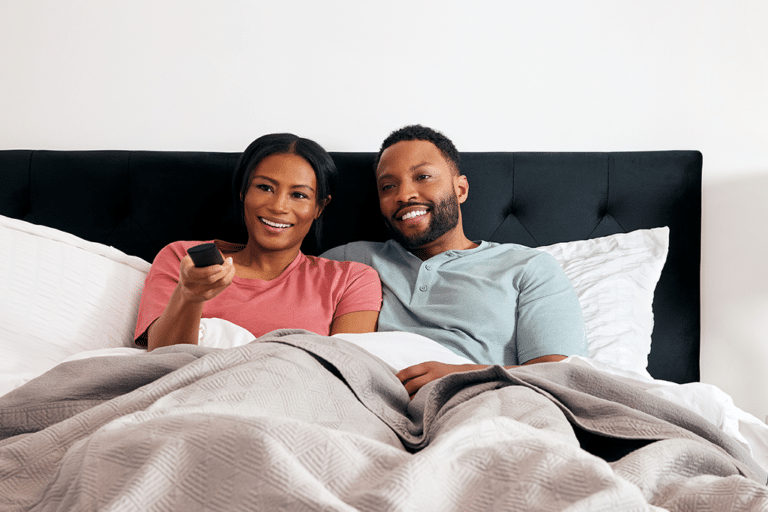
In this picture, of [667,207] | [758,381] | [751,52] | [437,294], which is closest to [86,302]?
[437,294]

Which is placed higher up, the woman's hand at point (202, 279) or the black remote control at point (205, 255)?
the black remote control at point (205, 255)

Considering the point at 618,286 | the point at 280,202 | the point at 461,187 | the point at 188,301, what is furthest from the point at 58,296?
the point at 618,286

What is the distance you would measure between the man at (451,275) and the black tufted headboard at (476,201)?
0.10m

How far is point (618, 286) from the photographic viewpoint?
1.25 m

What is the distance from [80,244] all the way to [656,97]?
1.55 m

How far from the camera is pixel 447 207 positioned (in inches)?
50.5

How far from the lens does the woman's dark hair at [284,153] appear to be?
1.27 metres

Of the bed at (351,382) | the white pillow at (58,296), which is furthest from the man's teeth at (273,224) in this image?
the white pillow at (58,296)

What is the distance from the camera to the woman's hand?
2.78 ft

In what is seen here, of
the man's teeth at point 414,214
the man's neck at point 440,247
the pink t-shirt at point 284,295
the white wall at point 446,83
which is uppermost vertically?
the white wall at point 446,83

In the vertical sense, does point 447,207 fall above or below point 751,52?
below

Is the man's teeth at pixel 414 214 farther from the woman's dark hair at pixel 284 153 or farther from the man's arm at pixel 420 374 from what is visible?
the man's arm at pixel 420 374

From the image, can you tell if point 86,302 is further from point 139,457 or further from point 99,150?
point 139,457

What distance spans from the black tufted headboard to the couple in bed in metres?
0.09
